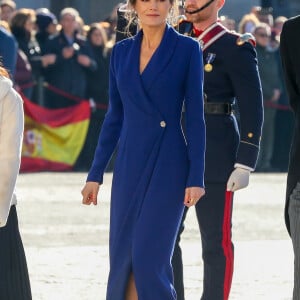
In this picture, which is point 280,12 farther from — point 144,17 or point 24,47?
point 144,17

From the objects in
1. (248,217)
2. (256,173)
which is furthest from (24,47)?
(248,217)

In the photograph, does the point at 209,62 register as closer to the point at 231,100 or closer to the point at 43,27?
the point at 231,100

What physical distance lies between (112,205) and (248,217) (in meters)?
6.68

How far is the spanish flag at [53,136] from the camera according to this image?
57.2ft

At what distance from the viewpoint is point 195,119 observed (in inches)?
231

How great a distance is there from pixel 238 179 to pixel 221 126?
13.8 inches

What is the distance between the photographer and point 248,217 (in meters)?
12.5

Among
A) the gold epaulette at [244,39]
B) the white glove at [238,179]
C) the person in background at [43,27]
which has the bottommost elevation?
the person in background at [43,27]

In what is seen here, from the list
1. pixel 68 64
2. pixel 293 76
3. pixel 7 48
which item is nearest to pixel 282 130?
pixel 68 64

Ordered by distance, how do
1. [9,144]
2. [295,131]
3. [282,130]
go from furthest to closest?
[282,130]
[9,144]
[295,131]

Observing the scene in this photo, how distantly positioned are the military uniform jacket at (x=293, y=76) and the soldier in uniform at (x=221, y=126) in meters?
1.17

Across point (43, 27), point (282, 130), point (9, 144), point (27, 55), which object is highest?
point (9, 144)

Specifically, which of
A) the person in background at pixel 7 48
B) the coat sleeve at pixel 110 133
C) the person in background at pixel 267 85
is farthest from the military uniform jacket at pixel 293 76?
the person in background at pixel 267 85

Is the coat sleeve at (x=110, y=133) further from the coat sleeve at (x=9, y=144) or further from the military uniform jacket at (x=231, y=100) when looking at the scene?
the military uniform jacket at (x=231, y=100)
